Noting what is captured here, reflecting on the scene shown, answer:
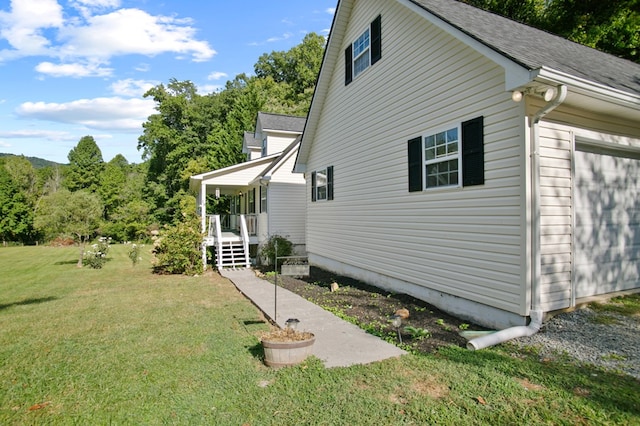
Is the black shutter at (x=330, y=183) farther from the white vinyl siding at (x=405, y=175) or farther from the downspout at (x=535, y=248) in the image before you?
the downspout at (x=535, y=248)

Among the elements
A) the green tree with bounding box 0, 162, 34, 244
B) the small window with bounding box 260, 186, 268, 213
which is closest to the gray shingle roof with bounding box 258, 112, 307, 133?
the small window with bounding box 260, 186, 268, 213

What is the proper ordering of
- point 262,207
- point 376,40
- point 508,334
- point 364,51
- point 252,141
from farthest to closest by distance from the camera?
1. point 252,141
2. point 262,207
3. point 364,51
4. point 376,40
5. point 508,334

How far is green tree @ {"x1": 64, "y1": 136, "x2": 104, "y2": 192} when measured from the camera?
42500 mm

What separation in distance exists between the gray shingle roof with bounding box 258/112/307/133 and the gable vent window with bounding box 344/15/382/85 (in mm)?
9676

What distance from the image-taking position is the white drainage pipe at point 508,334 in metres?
4.79

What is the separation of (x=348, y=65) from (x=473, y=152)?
6.18m

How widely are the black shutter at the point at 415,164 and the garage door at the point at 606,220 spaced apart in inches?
103

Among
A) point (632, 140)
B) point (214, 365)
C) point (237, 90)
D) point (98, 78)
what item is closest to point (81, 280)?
point (98, 78)

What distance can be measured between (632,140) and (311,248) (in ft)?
33.0

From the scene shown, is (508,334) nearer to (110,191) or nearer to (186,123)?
(186,123)

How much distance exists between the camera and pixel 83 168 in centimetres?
4300

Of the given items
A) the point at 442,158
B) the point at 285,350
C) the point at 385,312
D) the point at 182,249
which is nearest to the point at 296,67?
the point at 182,249

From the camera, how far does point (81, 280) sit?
1304 cm

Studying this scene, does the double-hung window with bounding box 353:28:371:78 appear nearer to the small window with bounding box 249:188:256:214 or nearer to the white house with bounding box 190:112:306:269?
the white house with bounding box 190:112:306:269
